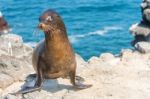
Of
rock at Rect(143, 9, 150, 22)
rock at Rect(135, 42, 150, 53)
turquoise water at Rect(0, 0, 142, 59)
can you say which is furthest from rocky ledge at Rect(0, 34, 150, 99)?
turquoise water at Rect(0, 0, 142, 59)

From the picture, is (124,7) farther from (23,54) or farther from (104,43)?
(23,54)

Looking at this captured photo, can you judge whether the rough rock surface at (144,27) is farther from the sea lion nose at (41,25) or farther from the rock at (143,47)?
the sea lion nose at (41,25)

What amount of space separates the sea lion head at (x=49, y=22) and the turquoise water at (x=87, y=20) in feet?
36.9

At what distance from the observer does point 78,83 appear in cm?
794

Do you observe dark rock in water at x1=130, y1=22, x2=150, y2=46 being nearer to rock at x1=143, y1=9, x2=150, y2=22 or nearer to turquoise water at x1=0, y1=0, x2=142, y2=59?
rock at x1=143, y1=9, x2=150, y2=22

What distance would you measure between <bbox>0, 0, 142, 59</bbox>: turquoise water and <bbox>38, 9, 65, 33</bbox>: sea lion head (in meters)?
11.3

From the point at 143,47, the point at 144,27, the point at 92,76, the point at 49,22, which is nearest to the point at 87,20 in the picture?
the point at 144,27

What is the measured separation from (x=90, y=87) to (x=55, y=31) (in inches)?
42.5

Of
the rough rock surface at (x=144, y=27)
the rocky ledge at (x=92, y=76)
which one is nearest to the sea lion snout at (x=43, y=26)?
the rocky ledge at (x=92, y=76)

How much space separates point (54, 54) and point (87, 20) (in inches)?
644

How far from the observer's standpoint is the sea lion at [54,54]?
288 inches

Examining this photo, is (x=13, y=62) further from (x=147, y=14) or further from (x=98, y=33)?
(x=98, y=33)

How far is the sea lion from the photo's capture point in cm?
730

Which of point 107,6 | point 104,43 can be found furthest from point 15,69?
point 107,6
